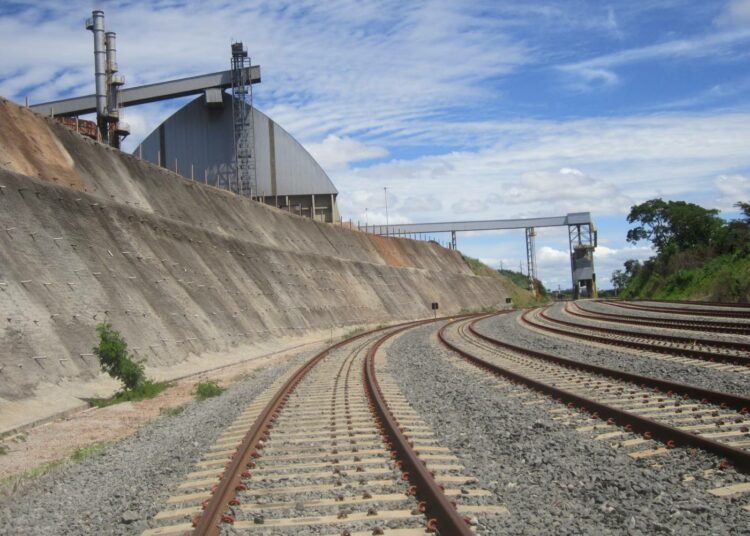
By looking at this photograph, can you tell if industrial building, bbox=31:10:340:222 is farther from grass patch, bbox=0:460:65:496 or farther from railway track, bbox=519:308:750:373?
grass patch, bbox=0:460:65:496

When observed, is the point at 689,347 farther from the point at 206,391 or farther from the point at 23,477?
the point at 23,477

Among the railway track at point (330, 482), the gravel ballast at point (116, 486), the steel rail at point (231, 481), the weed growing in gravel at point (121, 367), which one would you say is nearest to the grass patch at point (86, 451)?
the gravel ballast at point (116, 486)

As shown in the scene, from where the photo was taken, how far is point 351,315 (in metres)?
46.3

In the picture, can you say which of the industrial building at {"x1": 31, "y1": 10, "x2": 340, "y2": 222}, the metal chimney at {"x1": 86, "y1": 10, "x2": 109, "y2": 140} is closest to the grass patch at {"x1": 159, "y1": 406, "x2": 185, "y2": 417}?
the metal chimney at {"x1": 86, "y1": 10, "x2": 109, "y2": 140}

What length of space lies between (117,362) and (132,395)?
1.01 meters

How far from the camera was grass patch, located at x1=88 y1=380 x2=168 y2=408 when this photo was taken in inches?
626

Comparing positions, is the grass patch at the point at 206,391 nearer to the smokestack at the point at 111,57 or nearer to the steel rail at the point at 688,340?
the steel rail at the point at 688,340

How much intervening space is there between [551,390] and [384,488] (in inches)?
229

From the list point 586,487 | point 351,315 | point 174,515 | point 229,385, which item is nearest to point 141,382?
point 229,385

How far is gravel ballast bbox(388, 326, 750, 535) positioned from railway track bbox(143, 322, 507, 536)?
11.5 inches

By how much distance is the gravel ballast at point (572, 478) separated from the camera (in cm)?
542

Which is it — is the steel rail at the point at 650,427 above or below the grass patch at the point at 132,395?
above

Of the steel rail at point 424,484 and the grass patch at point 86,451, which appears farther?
the grass patch at point 86,451

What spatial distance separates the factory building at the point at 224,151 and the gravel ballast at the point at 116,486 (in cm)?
4975
